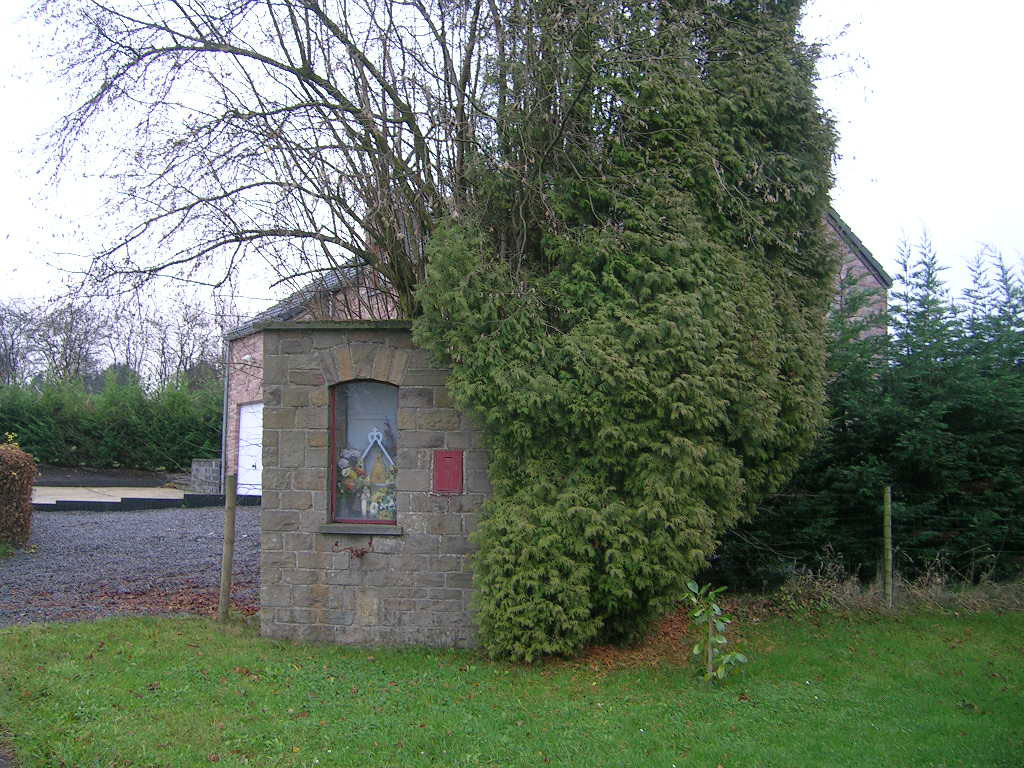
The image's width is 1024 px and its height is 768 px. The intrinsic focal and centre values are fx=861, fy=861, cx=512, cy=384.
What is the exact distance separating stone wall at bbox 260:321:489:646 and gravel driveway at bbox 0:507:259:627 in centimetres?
180

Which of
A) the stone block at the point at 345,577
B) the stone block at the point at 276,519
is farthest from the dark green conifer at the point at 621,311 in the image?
the stone block at the point at 276,519

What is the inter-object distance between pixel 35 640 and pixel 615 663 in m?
4.82

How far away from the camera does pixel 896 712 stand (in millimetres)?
6242

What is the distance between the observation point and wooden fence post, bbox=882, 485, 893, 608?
8.97 meters

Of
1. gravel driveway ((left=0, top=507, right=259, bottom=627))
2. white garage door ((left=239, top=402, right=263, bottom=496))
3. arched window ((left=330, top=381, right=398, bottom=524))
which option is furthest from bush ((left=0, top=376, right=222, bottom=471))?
arched window ((left=330, top=381, right=398, bottom=524))

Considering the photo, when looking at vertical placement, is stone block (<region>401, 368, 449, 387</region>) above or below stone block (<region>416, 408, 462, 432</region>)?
above

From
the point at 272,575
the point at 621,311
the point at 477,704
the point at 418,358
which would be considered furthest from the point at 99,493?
the point at 621,311

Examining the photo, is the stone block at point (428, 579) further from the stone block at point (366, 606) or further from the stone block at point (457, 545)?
the stone block at point (366, 606)

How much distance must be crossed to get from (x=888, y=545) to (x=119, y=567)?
9.53 m

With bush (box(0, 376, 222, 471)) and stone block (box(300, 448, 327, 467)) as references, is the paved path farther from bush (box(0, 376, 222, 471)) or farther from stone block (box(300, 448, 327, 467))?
stone block (box(300, 448, 327, 467))

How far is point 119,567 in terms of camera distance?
37.6 ft

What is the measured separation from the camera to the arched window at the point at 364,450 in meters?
7.97

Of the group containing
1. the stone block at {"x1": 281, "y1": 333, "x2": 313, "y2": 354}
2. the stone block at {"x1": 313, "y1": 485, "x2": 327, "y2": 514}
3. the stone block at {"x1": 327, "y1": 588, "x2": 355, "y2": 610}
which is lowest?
the stone block at {"x1": 327, "y1": 588, "x2": 355, "y2": 610}

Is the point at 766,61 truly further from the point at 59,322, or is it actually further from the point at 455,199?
the point at 59,322
